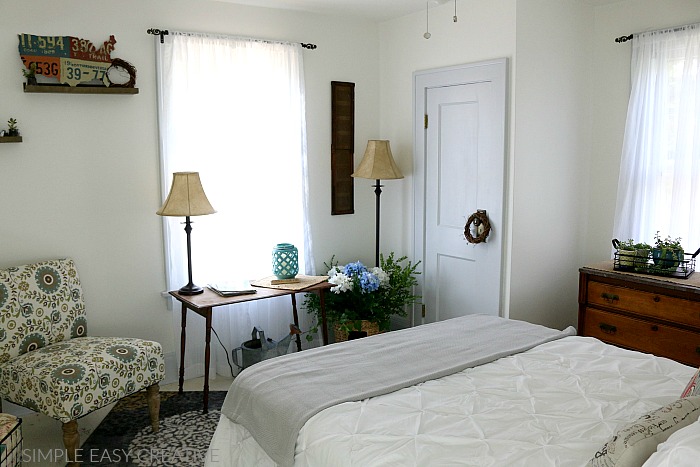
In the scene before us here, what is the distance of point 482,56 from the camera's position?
154 inches

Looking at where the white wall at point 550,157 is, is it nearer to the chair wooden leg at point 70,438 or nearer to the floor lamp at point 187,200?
the floor lamp at point 187,200

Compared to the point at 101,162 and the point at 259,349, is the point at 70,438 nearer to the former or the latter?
the point at 259,349

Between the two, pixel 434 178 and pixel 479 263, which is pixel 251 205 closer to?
pixel 434 178

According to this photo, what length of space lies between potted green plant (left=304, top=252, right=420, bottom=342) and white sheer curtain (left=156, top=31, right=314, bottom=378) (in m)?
0.34

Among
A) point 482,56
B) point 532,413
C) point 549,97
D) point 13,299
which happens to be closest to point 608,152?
point 549,97

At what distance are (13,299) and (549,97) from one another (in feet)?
10.9

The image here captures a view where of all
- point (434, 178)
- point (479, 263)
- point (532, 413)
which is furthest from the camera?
point (434, 178)

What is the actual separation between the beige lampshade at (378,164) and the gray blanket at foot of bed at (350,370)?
1.61 meters

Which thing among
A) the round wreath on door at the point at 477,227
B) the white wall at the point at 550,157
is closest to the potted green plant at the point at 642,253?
the white wall at the point at 550,157

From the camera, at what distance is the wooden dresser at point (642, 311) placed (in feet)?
10.8

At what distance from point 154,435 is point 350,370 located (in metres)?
1.41

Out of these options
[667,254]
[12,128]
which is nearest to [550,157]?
[667,254]

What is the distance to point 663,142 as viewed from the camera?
3770mm

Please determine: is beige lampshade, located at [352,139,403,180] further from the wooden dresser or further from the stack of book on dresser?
the wooden dresser
